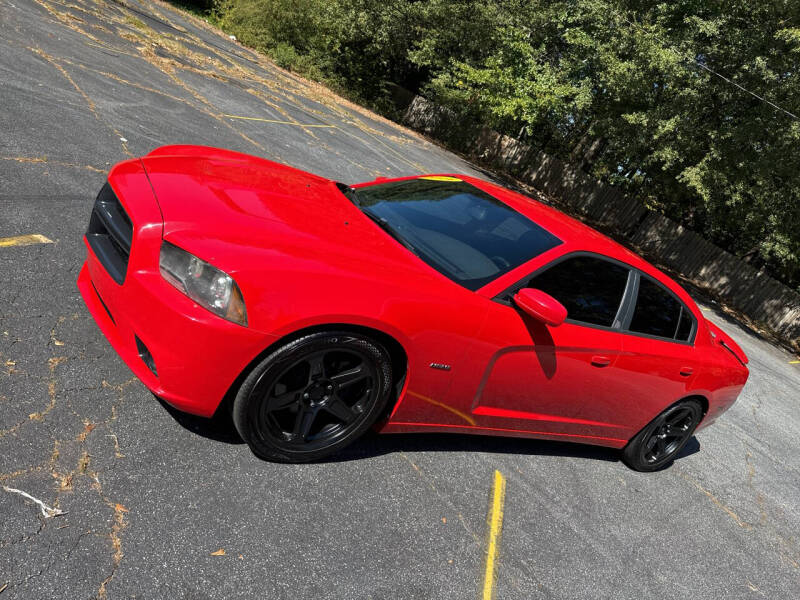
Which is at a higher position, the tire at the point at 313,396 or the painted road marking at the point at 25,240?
the tire at the point at 313,396

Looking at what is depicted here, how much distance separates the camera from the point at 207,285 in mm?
2582

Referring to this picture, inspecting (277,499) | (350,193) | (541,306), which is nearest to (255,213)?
(350,193)

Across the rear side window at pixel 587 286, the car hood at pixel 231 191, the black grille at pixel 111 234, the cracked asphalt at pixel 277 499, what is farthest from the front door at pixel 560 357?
the black grille at pixel 111 234

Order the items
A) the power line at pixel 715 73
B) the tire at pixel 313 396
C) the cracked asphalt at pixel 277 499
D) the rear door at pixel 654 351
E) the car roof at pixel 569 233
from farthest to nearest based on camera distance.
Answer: the power line at pixel 715 73
the rear door at pixel 654 351
the car roof at pixel 569 233
the tire at pixel 313 396
the cracked asphalt at pixel 277 499

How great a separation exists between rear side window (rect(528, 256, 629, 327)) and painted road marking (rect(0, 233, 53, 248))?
3.65 metres

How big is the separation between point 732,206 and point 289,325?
18670 mm

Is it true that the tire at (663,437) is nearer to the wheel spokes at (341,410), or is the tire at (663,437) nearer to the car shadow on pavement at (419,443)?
the car shadow on pavement at (419,443)

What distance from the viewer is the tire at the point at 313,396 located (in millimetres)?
2705

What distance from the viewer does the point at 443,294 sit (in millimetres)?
3111

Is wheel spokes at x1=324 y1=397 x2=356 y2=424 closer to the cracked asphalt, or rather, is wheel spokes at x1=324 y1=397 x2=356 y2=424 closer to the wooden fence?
the cracked asphalt

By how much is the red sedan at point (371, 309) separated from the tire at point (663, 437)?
0.04 metres

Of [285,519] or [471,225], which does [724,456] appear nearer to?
[471,225]

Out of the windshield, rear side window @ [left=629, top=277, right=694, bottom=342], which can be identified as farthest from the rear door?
the windshield

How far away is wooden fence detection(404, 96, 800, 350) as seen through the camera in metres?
→ 18.6
